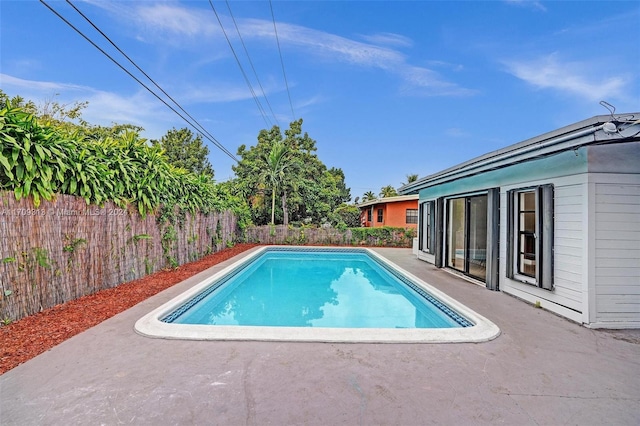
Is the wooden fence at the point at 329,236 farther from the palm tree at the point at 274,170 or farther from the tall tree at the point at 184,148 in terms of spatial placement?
the tall tree at the point at 184,148

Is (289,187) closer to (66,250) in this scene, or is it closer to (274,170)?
(274,170)

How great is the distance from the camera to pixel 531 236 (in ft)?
17.6

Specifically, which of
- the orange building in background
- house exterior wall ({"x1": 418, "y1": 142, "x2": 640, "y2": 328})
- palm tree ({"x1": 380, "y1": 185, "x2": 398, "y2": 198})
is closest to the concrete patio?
house exterior wall ({"x1": 418, "y1": 142, "x2": 640, "y2": 328})

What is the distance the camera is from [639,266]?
4.17 m

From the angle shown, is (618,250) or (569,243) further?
(569,243)

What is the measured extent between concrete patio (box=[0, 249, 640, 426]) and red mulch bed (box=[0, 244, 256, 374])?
23 cm

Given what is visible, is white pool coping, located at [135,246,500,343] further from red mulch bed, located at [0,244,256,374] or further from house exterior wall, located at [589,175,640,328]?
house exterior wall, located at [589,175,640,328]

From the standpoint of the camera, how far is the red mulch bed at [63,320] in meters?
Result: 3.12

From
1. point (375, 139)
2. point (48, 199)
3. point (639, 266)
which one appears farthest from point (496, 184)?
point (375, 139)

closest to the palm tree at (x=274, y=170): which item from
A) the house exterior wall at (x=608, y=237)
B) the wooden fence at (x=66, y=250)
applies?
the wooden fence at (x=66, y=250)

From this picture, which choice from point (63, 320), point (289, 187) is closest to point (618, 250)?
point (63, 320)

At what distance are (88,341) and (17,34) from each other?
8.51m

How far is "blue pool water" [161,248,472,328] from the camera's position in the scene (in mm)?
5164

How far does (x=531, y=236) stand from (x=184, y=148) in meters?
30.0
